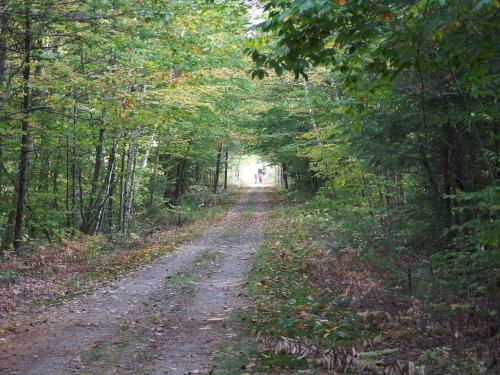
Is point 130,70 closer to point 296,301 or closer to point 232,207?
point 296,301

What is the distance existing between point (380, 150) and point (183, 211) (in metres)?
17.7

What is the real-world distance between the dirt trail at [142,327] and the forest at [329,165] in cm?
23

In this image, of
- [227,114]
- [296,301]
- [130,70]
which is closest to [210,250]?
[130,70]

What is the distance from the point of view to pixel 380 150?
9586mm

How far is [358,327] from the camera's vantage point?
6.71m

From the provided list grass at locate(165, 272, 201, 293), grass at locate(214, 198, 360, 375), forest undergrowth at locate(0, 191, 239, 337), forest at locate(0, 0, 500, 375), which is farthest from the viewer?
grass at locate(165, 272, 201, 293)

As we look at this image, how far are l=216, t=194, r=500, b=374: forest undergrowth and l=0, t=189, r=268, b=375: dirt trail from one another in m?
0.56

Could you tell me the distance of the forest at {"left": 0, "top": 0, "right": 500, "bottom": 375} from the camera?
16.9 feet

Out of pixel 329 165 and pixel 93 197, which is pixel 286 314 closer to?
pixel 329 165

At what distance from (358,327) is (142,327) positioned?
341 cm

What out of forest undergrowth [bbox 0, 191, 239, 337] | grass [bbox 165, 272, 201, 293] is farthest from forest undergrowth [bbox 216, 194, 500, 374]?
forest undergrowth [bbox 0, 191, 239, 337]

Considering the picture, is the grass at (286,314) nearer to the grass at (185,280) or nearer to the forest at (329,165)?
the forest at (329,165)

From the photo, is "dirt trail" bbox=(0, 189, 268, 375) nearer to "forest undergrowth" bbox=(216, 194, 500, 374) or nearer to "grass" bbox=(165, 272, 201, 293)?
"grass" bbox=(165, 272, 201, 293)

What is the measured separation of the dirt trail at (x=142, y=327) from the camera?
5.99 meters
